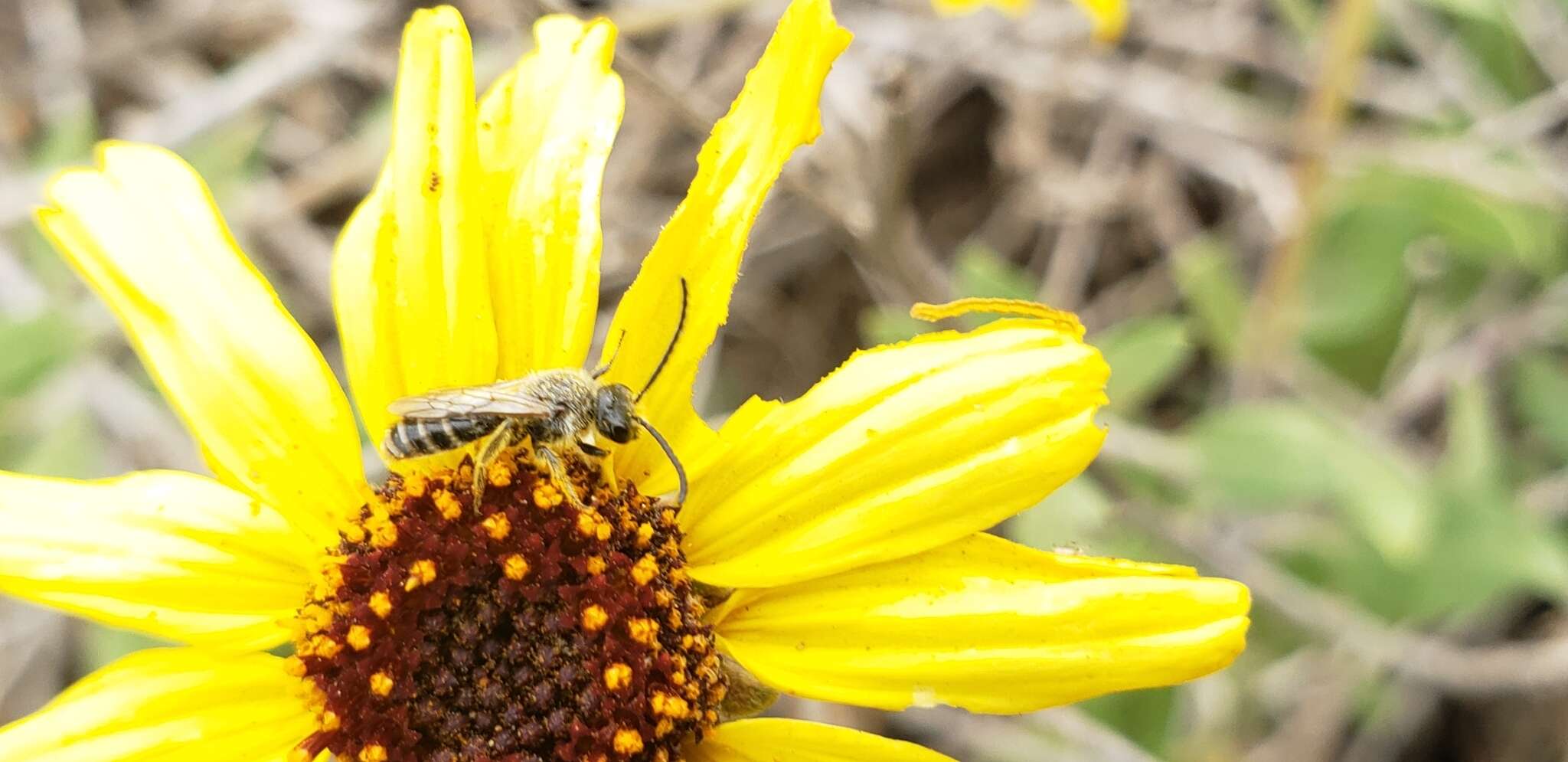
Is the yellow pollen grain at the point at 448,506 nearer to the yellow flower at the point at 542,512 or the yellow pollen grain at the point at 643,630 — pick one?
the yellow flower at the point at 542,512

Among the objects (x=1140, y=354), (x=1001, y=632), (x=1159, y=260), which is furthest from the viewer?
(x=1159, y=260)

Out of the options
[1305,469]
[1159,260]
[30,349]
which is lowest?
[30,349]

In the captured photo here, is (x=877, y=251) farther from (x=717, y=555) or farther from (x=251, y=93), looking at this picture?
(x=251, y=93)

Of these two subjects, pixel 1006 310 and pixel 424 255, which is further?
pixel 424 255

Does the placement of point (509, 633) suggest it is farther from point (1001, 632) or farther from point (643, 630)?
point (1001, 632)

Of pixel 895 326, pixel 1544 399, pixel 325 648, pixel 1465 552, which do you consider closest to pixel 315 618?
pixel 325 648

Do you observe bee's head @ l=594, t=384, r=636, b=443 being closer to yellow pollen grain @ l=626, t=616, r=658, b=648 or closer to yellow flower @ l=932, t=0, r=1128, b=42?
yellow pollen grain @ l=626, t=616, r=658, b=648

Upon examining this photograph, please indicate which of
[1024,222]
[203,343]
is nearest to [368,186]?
[1024,222]
